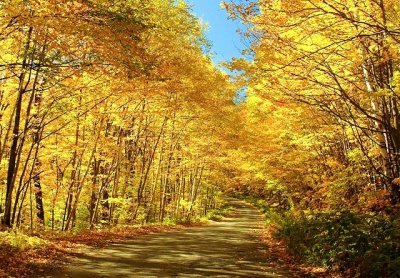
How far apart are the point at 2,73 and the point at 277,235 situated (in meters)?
12.0

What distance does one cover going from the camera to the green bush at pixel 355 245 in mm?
5957

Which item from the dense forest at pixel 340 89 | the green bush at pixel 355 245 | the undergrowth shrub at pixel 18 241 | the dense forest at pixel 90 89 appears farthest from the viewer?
the undergrowth shrub at pixel 18 241

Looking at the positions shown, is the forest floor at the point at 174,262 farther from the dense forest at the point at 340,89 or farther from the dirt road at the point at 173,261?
the dense forest at the point at 340,89

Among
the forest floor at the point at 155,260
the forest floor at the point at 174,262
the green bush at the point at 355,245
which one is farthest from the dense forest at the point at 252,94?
the forest floor at the point at 174,262

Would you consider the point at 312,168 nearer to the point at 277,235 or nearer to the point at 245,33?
the point at 277,235

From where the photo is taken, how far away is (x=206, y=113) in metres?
18.8

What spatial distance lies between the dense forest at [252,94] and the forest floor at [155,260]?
1.05 meters

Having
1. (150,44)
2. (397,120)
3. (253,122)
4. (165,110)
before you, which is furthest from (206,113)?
(397,120)

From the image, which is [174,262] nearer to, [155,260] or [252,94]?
[155,260]

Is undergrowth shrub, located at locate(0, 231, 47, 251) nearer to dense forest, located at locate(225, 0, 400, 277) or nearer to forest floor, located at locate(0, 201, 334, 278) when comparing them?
forest floor, located at locate(0, 201, 334, 278)

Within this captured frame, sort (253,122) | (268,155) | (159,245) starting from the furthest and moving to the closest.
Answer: (253,122) < (268,155) < (159,245)

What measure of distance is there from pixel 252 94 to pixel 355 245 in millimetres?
8392

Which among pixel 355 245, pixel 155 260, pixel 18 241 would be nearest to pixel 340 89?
pixel 355 245

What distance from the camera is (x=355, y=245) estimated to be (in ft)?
23.8
